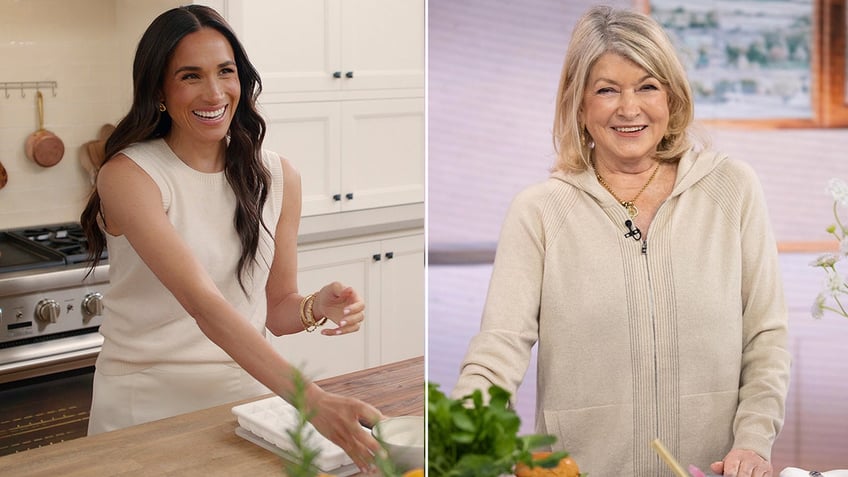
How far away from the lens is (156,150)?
0.82m

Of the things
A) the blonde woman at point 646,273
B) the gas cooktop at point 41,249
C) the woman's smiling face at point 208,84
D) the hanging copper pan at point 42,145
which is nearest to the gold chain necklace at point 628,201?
the blonde woman at point 646,273

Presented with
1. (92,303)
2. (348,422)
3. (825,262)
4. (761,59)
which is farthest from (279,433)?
(761,59)

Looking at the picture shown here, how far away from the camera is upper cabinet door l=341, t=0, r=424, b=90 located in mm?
751

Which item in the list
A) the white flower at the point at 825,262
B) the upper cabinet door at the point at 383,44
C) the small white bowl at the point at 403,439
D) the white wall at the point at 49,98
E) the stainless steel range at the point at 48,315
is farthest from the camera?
the white wall at the point at 49,98

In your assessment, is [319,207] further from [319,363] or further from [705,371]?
[705,371]

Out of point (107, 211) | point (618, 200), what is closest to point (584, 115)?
point (618, 200)

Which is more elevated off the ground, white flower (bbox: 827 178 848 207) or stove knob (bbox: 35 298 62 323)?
white flower (bbox: 827 178 848 207)

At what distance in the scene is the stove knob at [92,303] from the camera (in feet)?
3.54

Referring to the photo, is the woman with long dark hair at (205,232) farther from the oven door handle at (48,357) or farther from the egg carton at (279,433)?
the oven door handle at (48,357)

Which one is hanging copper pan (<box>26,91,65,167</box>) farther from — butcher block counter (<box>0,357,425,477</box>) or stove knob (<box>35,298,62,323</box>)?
butcher block counter (<box>0,357,425,477</box>)

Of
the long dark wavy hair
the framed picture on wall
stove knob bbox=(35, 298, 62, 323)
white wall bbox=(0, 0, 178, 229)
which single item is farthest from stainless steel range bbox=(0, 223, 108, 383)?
the framed picture on wall

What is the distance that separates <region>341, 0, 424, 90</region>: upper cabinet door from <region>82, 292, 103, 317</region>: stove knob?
494mm

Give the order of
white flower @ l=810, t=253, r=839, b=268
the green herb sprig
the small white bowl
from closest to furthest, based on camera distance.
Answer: the green herb sprig, the small white bowl, white flower @ l=810, t=253, r=839, b=268

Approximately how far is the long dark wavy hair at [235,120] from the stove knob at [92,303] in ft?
1.00
